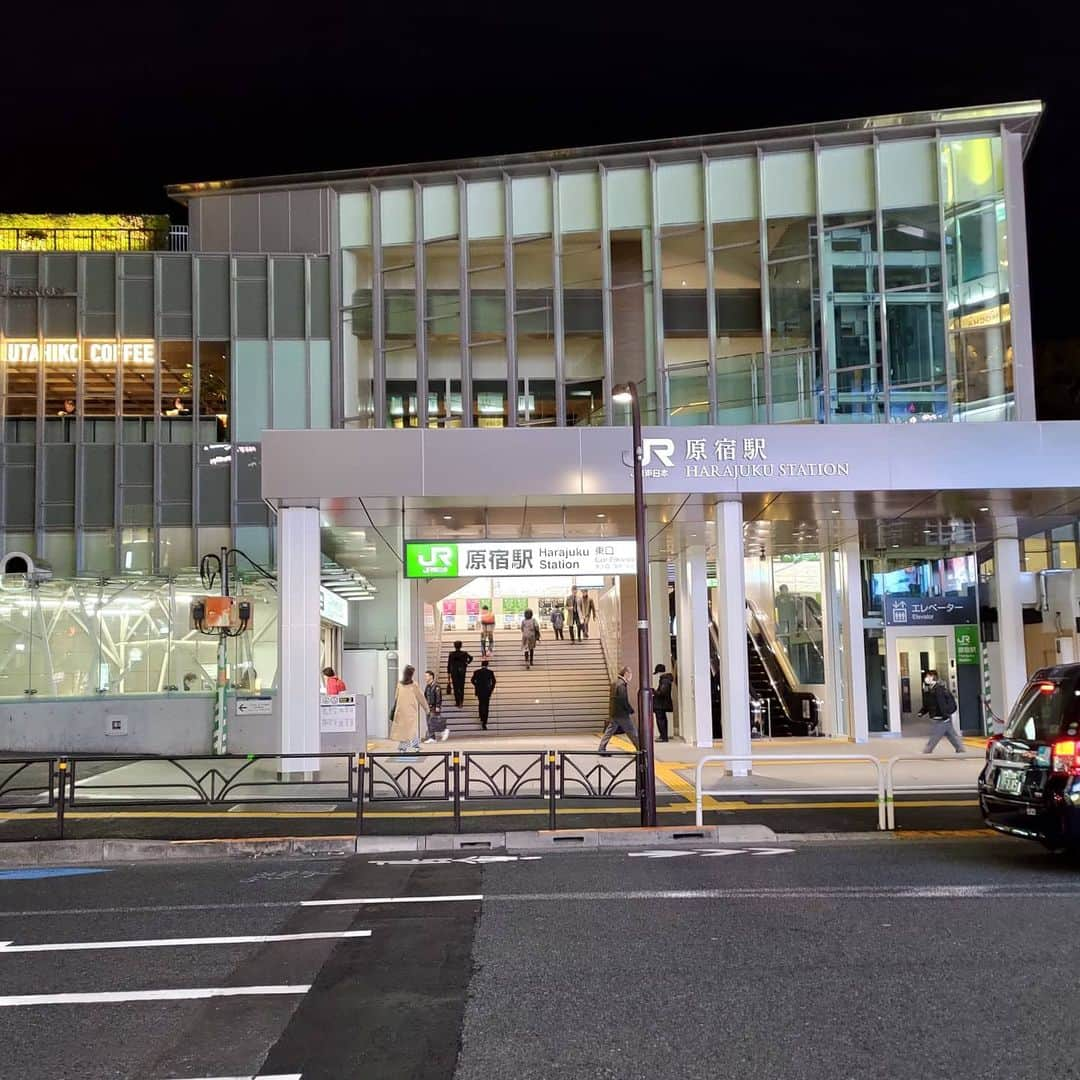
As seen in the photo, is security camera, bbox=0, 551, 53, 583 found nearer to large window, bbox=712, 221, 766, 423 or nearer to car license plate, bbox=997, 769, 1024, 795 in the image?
large window, bbox=712, 221, 766, 423

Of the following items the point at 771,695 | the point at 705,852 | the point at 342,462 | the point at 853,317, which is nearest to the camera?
the point at 705,852

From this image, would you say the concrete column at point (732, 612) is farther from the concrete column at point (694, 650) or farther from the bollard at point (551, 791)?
the bollard at point (551, 791)

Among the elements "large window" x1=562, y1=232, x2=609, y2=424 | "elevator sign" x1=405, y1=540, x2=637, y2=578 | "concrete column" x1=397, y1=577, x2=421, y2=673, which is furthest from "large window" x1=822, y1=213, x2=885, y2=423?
"concrete column" x1=397, y1=577, x2=421, y2=673

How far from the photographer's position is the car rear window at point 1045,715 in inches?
383

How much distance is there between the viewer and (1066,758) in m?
9.52

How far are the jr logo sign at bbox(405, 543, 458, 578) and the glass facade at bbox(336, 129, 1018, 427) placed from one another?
610 centimetres

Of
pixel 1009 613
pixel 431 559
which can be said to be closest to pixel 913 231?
pixel 1009 613

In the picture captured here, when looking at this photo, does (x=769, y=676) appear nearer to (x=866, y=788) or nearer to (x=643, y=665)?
(x=866, y=788)

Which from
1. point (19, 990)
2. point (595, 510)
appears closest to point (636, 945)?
point (19, 990)

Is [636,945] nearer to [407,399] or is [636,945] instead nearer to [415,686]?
[415,686]

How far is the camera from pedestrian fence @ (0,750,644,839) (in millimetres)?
13250

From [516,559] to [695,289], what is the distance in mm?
9568

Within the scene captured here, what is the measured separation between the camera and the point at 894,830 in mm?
12641

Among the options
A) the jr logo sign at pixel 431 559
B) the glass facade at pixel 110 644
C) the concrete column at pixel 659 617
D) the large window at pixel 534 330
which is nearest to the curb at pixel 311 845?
the jr logo sign at pixel 431 559
